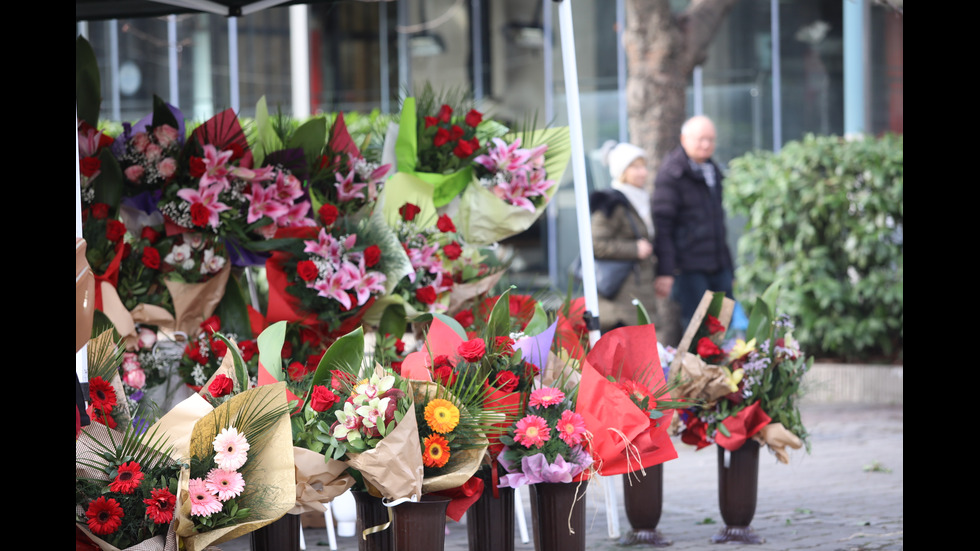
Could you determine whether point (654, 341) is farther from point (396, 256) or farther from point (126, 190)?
point (126, 190)

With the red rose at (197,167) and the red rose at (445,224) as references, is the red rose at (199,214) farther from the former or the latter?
the red rose at (445,224)

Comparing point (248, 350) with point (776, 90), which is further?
point (776, 90)

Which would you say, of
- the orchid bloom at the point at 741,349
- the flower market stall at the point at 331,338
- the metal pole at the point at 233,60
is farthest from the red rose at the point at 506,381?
the metal pole at the point at 233,60

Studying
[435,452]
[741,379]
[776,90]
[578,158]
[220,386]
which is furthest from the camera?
[776,90]

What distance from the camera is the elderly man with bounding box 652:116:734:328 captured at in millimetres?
5910

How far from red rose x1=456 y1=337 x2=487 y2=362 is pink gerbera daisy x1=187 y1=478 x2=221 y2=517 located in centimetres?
67

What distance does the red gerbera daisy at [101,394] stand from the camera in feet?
7.95

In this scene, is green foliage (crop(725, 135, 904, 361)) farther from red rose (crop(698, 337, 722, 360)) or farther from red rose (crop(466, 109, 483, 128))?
red rose (crop(466, 109, 483, 128))

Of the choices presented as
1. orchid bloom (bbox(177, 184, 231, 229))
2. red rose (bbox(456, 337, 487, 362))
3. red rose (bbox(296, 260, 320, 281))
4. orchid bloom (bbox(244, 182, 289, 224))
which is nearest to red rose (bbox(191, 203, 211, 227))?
orchid bloom (bbox(177, 184, 231, 229))

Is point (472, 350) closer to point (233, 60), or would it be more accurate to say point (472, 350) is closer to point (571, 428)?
point (571, 428)

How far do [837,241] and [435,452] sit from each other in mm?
5825

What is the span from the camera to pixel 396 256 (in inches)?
130

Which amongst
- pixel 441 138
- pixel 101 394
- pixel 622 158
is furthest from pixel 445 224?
pixel 622 158

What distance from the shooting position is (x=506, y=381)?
2514 millimetres
